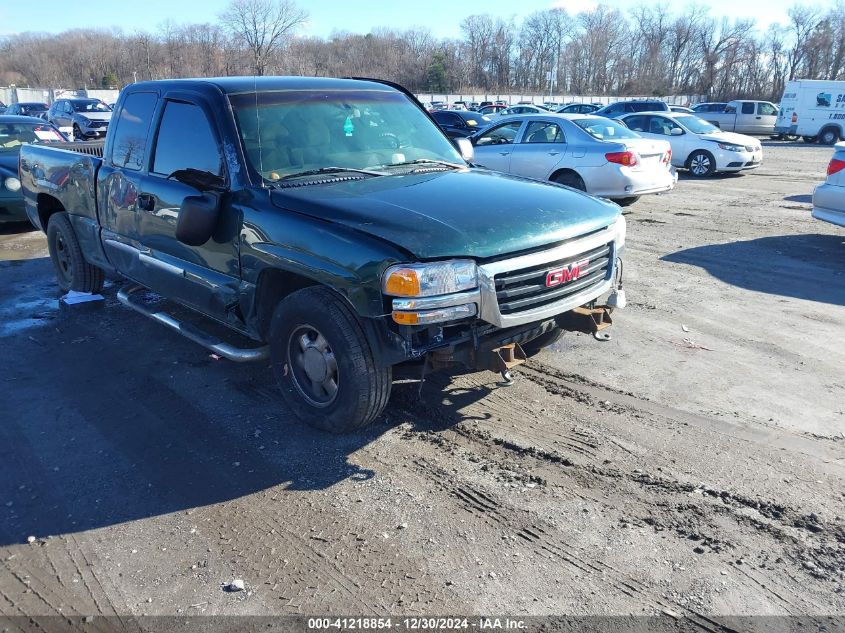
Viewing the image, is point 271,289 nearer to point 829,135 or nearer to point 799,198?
point 799,198

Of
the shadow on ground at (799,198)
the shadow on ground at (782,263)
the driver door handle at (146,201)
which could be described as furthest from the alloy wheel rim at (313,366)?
the shadow on ground at (799,198)

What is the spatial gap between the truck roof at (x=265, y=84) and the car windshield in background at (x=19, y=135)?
8.04 metres

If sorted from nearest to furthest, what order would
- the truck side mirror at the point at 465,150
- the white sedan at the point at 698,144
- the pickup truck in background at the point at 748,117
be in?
the truck side mirror at the point at 465,150
the white sedan at the point at 698,144
the pickup truck in background at the point at 748,117

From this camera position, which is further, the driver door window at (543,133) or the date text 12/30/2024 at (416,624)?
the driver door window at (543,133)

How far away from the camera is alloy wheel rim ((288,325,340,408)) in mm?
3963

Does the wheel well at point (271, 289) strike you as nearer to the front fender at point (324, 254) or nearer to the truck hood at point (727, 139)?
the front fender at point (324, 254)

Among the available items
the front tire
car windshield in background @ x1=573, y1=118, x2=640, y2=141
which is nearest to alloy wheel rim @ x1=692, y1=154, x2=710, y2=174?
car windshield in background @ x1=573, y1=118, x2=640, y2=141

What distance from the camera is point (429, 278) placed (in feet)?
11.0

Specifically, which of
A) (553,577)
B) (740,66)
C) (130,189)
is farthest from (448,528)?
(740,66)

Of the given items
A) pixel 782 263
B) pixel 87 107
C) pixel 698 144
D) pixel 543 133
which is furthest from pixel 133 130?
pixel 87 107

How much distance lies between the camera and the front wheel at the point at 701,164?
54.6ft

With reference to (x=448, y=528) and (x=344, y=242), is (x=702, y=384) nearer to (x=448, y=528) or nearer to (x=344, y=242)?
(x=448, y=528)

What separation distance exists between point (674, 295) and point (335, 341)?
4.45 metres

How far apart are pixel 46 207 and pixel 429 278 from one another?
5.66 metres
